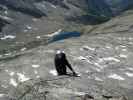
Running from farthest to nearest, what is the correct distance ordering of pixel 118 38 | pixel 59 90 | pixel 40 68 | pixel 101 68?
pixel 118 38, pixel 40 68, pixel 101 68, pixel 59 90

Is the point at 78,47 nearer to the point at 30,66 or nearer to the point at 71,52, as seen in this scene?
the point at 71,52

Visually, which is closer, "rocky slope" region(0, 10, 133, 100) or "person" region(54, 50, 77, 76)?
"rocky slope" region(0, 10, 133, 100)

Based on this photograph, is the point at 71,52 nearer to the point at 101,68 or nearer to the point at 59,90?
the point at 101,68

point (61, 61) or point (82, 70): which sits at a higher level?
point (61, 61)

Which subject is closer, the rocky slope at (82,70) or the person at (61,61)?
the rocky slope at (82,70)

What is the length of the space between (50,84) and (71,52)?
3308 centimetres

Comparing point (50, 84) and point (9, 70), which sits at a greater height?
point (50, 84)

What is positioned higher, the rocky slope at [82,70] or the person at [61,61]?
the person at [61,61]

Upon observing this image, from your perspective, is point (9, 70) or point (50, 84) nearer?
point (50, 84)

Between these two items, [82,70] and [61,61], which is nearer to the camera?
[61,61]

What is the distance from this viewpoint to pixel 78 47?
186 feet

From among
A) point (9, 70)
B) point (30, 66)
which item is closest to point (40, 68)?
point (30, 66)

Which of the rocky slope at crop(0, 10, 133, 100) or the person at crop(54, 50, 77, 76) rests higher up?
the person at crop(54, 50, 77, 76)

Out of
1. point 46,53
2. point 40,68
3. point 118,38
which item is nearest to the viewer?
point 40,68
